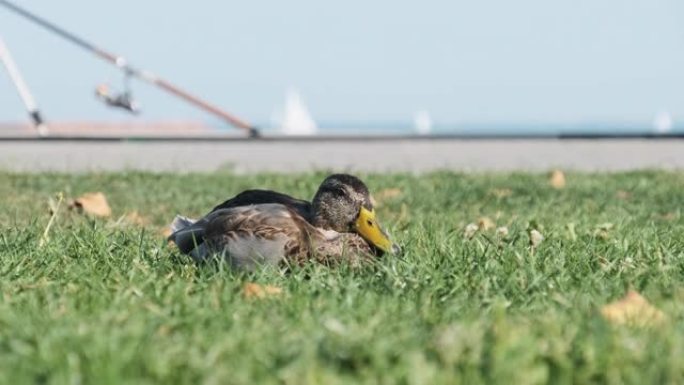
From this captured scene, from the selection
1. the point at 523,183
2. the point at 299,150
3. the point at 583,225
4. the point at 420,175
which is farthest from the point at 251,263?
the point at 299,150

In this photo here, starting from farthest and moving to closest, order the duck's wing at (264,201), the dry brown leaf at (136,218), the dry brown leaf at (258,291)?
the dry brown leaf at (136,218) < the duck's wing at (264,201) < the dry brown leaf at (258,291)

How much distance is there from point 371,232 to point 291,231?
0.38 metres

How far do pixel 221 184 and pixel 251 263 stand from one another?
6584 millimetres

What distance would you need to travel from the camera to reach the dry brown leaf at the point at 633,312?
3.60 metres

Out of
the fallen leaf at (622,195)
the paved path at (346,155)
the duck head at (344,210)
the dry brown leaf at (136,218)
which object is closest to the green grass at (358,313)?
the duck head at (344,210)

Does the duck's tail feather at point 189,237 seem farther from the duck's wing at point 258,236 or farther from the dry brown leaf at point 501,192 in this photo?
the dry brown leaf at point 501,192

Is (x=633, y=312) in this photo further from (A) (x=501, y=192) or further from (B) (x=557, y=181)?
(B) (x=557, y=181)

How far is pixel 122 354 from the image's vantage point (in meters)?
2.90

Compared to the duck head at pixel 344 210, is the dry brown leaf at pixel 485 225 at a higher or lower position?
lower

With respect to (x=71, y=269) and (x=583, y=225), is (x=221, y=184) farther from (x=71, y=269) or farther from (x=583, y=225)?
(x=71, y=269)

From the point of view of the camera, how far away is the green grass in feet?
9.52

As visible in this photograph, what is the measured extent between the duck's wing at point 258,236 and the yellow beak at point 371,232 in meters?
0.25

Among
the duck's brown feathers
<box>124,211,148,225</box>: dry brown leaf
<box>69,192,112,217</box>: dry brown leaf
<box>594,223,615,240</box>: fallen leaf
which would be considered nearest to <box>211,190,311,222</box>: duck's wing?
the duck's brown feathers

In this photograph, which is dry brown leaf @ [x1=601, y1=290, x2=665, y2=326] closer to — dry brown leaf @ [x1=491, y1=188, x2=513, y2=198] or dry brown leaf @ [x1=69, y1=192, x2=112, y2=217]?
dry brown leaf @ [x1=69, y1=192, x2=112, y2=217]
